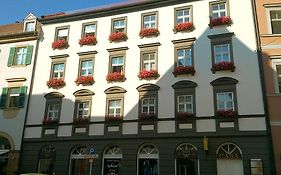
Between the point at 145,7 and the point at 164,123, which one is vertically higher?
the point at 145,7

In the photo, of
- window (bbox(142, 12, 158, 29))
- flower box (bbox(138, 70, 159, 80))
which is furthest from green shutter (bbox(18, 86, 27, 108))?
window (bbox(142, 12, 158, 29))

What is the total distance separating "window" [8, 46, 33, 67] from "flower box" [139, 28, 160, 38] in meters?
10.00

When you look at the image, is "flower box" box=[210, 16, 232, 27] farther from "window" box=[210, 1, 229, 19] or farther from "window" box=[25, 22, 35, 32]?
"window" box=[25, 22, 35, 32]

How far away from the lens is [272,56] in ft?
69.6

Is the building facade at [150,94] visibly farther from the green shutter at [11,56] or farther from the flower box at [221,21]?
the green shutter at [11,56]

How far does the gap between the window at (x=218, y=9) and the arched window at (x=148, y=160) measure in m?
10.3

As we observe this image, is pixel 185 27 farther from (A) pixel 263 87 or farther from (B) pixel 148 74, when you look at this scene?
(A) pixel 263 87

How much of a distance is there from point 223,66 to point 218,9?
4.60 meters

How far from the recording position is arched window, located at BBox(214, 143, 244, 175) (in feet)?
66.4

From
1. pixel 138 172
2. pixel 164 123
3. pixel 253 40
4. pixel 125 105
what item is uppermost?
pixel 253 40

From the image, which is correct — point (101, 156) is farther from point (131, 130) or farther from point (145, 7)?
point (145, 7)

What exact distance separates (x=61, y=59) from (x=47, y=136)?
6322 mm

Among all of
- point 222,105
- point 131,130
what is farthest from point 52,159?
point 222,105

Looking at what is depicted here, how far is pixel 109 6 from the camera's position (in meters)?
27.7
